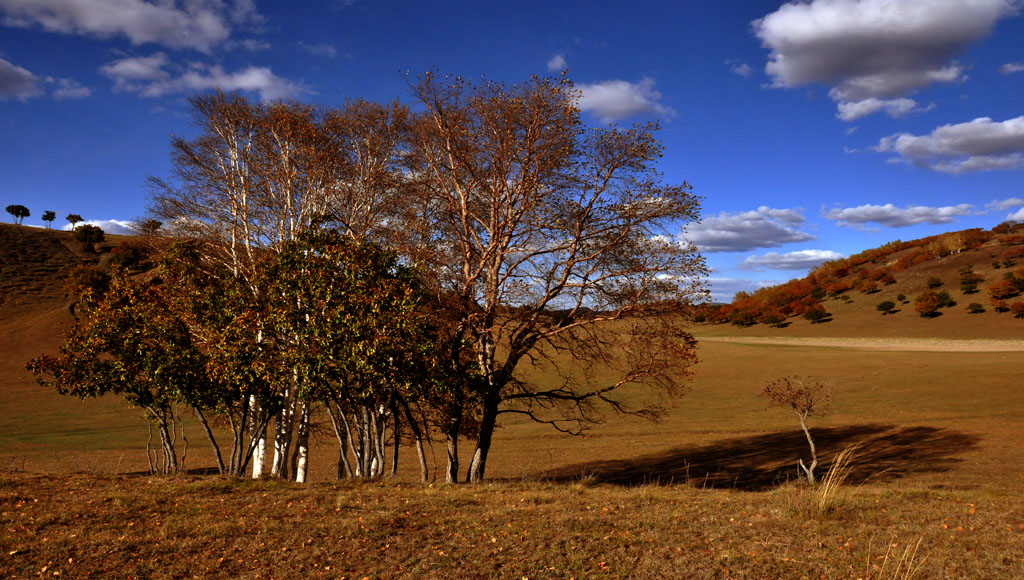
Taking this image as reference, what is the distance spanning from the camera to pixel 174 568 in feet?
25.8

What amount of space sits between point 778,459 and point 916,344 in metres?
75.1

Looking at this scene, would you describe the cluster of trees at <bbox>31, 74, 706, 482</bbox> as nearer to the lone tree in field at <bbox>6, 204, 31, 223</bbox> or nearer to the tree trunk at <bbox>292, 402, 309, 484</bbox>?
the tree trunk at <bbox>292, 402, 309, 484</bbox>

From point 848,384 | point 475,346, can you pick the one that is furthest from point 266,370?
point 848,384

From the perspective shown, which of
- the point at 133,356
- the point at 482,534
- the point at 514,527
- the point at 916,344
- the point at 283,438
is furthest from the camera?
the point at 916,344

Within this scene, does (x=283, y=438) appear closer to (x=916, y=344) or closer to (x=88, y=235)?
(x=916, y=344)

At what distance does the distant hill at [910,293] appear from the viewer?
3967 inches

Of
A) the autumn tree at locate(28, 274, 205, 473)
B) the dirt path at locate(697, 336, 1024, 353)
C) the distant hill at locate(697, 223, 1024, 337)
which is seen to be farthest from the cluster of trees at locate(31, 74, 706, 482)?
the distant hill at locate(697, 223, 1024, 337)

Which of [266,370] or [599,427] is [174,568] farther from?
[599,427]

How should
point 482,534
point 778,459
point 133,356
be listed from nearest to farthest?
point 482,534 → point 133,356 → point 778,459

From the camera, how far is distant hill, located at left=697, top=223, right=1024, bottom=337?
101m

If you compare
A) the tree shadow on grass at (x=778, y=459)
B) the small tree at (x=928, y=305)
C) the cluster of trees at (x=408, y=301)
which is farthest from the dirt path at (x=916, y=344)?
the cluster of trees at (x=408, y=301)

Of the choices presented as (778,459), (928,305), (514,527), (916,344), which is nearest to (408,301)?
(514,527)

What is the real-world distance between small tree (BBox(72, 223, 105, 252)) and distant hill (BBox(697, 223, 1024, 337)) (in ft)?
447

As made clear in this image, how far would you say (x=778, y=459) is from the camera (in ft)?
96.4
